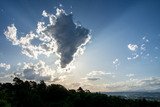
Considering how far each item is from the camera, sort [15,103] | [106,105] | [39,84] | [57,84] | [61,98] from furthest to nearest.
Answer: [39,84]
[57,84]
[61,98]
[106,105]
[15,103]

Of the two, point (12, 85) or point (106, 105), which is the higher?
point (12, 85)

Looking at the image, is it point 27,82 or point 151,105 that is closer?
point 151,105

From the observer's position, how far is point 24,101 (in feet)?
411

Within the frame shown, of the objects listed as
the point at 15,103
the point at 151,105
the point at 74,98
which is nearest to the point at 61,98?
the point at 74,98

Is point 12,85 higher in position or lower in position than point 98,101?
higher

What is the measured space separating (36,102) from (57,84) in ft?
168

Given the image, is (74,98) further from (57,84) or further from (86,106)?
(57,84)

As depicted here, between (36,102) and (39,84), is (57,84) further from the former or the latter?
(36,102)

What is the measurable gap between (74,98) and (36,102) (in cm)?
2311

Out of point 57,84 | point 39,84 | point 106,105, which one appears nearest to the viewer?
point 106,105

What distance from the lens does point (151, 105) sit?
13962 centimetres

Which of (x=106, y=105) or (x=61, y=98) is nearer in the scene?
(x=106, y=105)

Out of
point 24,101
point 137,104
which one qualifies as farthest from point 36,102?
point 137,104

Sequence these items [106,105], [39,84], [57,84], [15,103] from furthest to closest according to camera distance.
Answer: [39,84] → [57,84] → [106,105] → [15,103]
